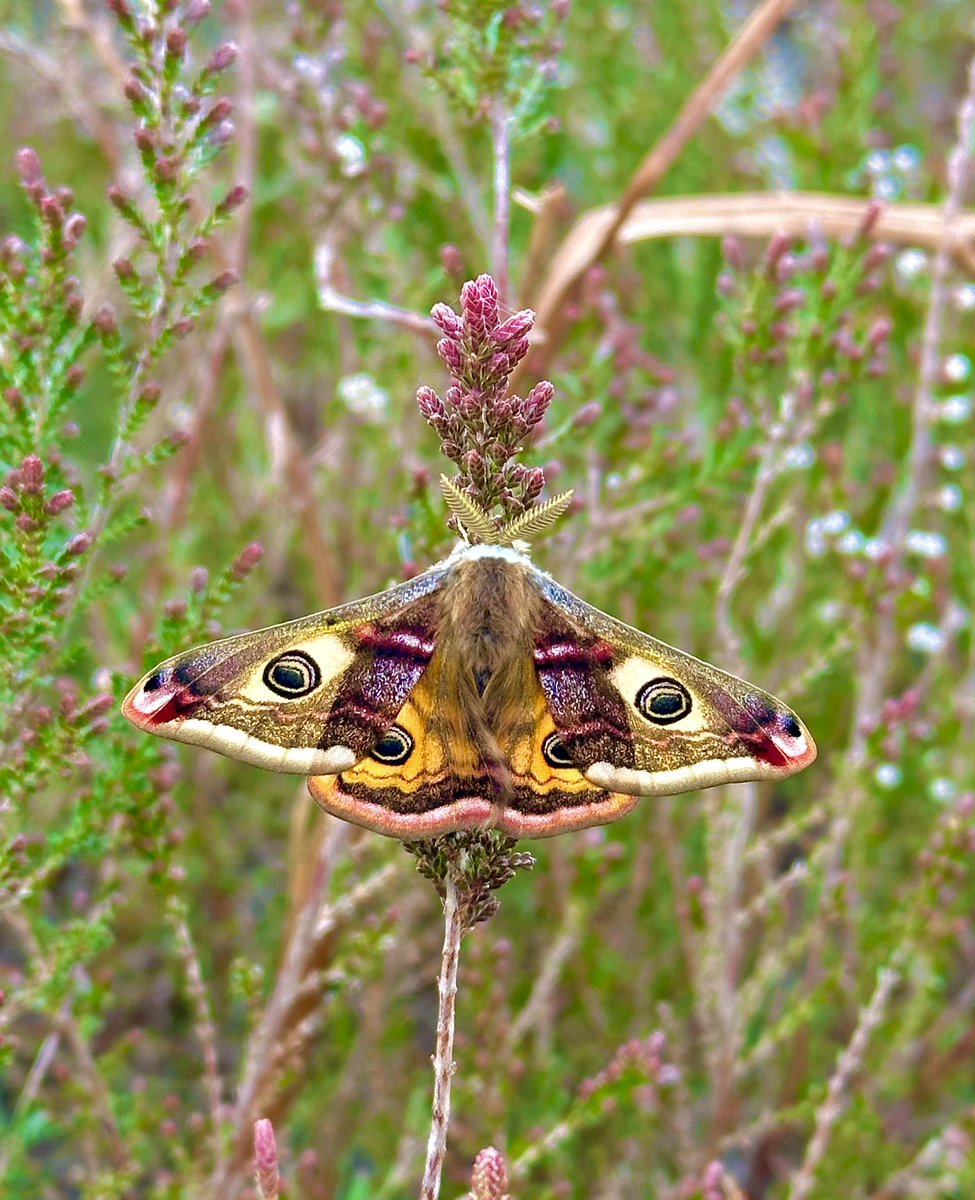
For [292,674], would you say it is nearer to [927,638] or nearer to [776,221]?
[776,221]

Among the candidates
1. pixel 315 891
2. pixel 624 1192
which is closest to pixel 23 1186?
pixel 315 891

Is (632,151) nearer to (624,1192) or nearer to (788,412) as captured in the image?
(788,412)

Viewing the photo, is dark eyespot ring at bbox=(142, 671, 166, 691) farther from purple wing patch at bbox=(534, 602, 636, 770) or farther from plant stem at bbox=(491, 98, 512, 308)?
plant stem at bbox=(491, 98, 512, 308)

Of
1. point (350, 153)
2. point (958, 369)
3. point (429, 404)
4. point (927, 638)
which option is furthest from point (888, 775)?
point (429, 404)


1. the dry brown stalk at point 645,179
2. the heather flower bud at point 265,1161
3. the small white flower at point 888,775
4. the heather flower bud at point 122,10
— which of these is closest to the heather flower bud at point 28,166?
the heather flower bud at point 122,10

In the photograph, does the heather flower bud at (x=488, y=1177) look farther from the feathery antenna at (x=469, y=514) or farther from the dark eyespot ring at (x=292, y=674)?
the feathery antenna at (x=469, y=514)
